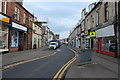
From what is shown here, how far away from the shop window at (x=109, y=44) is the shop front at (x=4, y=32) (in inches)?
563

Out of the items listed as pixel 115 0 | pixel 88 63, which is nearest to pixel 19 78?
pixel 88 63

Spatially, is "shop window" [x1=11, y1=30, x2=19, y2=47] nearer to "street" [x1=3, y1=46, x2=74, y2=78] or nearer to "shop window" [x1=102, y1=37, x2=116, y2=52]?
"street" [x1=3, y1=46, x2=74, y2=78]

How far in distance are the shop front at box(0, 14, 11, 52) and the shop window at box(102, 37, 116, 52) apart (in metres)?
14.3

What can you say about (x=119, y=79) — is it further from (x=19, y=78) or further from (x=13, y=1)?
(x=13, y=1)

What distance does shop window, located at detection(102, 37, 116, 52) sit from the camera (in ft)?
43.3

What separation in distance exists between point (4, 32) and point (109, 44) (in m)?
14.8

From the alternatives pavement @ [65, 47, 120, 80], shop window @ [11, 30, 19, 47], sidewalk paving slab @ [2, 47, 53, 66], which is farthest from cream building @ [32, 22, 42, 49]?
pavement @ [65, 47, 120, 80]

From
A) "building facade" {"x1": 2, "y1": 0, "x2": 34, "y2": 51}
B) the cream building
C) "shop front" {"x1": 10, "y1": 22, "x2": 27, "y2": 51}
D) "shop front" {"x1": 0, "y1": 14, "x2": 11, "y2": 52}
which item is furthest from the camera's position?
the cream building

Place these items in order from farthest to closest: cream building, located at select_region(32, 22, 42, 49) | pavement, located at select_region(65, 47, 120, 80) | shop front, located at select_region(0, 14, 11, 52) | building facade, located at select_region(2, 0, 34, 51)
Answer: cream building, located at select_region(32, 22, 42, 49)
building facade, located at select_region(2, 0, 34, 51)
shop front, located at select_region(0, 14, 11, 52)
pavement, located at select_region(65, 47, 120, 80)

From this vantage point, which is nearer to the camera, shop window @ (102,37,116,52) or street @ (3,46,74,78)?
street @ (3,46,74,78)

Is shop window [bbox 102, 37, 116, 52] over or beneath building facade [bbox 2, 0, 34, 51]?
beneath

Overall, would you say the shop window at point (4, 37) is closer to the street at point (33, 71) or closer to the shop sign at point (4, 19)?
the shop sign at point (4, 19)

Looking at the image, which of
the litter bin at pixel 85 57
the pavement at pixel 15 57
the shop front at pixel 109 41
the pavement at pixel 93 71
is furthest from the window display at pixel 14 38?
the shop front at pixel 109 41

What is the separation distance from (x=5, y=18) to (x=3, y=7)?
66.1 inches
